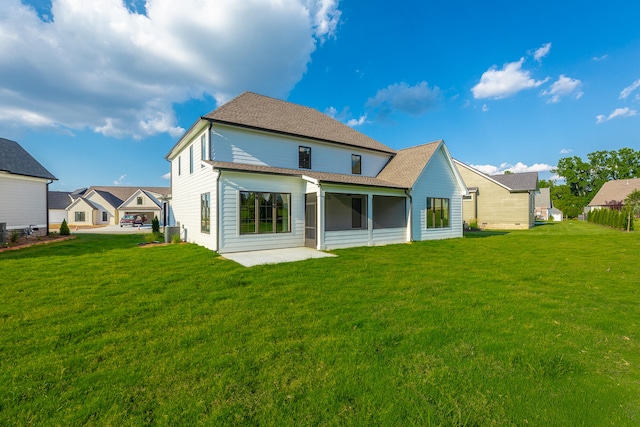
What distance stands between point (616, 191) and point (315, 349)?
62.9 meters

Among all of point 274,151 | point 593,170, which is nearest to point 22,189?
point 274,151

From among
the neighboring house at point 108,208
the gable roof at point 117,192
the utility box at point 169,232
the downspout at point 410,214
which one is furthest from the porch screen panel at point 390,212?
the gable roof at point 117,192

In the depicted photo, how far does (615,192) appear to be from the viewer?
142 ft

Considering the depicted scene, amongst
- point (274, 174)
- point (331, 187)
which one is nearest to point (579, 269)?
point (331, 187)

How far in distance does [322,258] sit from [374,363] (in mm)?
6228

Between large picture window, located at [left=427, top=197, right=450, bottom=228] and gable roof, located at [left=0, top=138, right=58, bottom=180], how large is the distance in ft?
77.1

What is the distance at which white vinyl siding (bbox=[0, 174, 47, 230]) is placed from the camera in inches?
571

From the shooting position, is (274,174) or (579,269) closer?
(579,269)

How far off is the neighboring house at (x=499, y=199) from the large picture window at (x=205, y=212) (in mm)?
25160

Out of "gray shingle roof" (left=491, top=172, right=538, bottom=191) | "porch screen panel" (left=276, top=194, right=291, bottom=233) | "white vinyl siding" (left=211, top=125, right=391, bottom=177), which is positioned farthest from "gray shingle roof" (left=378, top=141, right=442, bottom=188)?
"gray shingle roof" (left=491, top=172, right=538, bottom=191)

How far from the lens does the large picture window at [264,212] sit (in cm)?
1098

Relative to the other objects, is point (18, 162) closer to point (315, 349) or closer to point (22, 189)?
point (22, 189)

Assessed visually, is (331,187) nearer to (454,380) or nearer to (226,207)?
(226,207)

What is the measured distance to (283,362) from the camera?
10.8 ft
